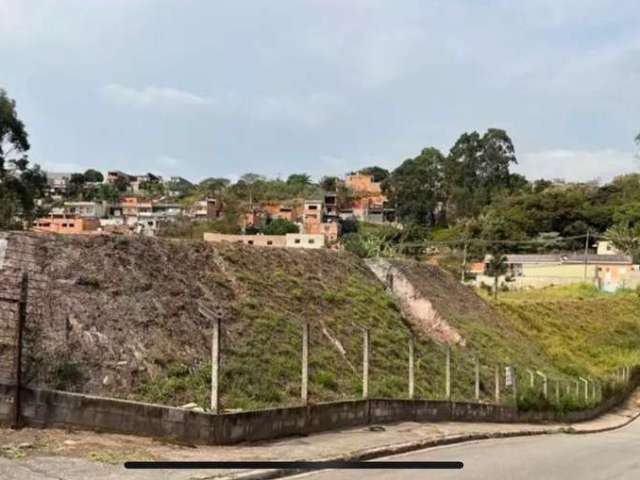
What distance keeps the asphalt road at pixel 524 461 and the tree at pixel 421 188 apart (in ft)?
357

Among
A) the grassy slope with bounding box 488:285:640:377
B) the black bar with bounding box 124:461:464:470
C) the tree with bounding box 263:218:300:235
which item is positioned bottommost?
the grassy slope with bounding box 488:285:640:377

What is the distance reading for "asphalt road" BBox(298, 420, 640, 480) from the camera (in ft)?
34.2

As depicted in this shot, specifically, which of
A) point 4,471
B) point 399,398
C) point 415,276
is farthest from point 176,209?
point 4,471

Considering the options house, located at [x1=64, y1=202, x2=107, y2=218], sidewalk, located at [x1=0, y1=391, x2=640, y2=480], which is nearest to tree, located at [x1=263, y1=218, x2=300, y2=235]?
house, located at [x1=64, y1=202, x2=107, y2=218]

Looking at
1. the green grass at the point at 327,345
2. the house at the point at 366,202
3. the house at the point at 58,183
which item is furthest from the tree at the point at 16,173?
the house at the point at 366,202

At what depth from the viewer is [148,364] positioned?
13.0 metres

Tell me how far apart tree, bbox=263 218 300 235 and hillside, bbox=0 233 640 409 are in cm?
7034

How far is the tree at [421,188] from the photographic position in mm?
126125

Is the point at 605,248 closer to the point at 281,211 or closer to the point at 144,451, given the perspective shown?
the point at 281,211

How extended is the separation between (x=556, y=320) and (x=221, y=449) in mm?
35496

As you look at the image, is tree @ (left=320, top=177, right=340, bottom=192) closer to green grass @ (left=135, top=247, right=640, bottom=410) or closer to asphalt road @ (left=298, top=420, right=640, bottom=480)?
green grass @ (left=135, top=247, right=640, bottom=410)

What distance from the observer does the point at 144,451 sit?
389 inches

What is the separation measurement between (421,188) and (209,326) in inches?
4476

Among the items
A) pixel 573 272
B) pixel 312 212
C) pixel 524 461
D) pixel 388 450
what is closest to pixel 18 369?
pixel 388 450
